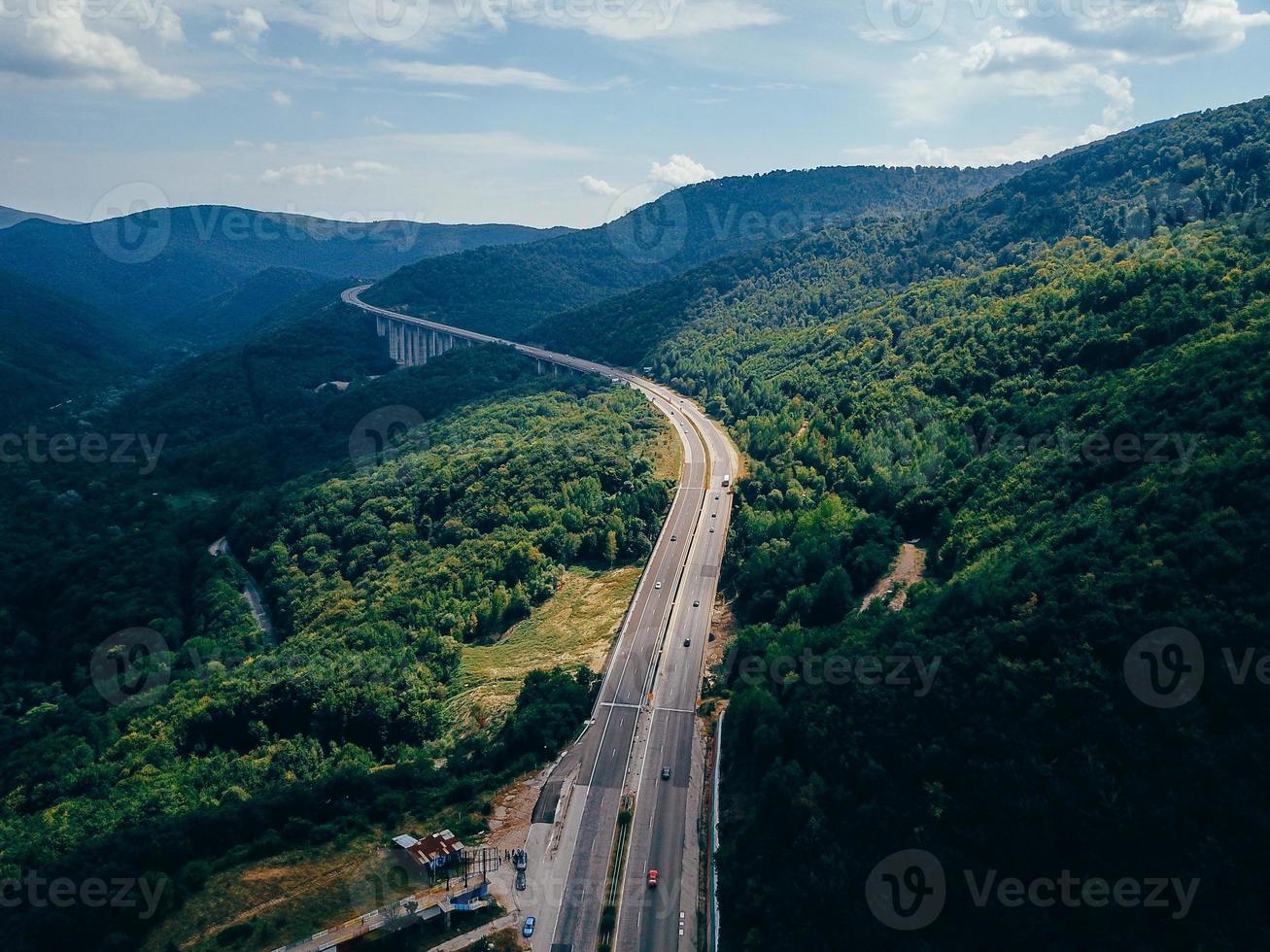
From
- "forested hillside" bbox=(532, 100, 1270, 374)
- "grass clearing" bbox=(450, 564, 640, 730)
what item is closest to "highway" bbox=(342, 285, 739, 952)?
"grass clearing" bbox=(450, 564, 640, 730)

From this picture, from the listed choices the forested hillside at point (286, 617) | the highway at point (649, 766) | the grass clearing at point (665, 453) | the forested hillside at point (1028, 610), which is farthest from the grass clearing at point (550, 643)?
the grass clearing at point (665, 453)

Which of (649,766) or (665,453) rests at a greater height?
(665,453)

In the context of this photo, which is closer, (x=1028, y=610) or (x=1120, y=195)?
(x=1028, y=610)

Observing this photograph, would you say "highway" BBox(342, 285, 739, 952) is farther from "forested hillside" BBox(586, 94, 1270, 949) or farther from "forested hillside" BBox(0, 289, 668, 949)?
"forested hillside" BBox(0, 289, 668, 949)

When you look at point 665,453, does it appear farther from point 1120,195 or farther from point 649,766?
point 1120,195

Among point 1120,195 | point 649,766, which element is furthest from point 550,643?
point 1120,195

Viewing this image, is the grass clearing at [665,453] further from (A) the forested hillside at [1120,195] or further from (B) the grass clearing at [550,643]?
(A) the forested hillside at [1120,195]

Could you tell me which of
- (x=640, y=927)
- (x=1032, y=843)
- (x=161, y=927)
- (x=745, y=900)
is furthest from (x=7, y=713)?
(x=1032, y=843)
